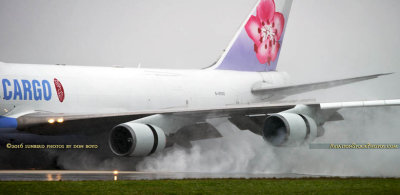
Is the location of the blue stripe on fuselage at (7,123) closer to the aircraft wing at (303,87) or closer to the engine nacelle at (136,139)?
the engine nacelle at (136,139)

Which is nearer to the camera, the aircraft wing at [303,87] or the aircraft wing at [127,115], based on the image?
the aircraft wing at [127,115]

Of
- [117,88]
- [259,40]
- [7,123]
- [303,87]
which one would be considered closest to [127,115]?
[117,88]

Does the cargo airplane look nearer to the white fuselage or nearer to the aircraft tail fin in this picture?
the white fuselage

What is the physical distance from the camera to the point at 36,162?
2152 cm

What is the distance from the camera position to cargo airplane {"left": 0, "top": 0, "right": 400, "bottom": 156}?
19.1 meters

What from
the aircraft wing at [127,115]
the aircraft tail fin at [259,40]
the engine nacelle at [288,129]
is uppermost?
the aircraft tail fin at [259,40]

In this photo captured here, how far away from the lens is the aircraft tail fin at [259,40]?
92.9 ft

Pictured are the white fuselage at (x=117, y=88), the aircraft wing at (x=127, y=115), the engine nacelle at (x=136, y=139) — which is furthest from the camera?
the white fuselage at (x=117, y=88)

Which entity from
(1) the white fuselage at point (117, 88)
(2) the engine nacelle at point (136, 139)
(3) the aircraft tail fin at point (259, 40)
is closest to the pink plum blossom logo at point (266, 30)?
(3) the aircraft tail fin at point (259, 40)

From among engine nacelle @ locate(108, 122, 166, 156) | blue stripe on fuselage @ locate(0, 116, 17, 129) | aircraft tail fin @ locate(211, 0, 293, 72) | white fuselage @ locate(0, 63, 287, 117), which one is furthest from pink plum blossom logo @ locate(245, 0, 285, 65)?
blue stripe on fuselage @ locate(0, 116, 17, 129)

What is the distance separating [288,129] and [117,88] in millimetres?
6173

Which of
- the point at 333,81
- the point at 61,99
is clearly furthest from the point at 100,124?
the point at 333,81

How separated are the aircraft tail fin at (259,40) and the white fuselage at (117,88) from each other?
0.53 meters

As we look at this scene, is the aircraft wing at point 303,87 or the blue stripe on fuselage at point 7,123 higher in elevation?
the aircraft wing at point 303,87
